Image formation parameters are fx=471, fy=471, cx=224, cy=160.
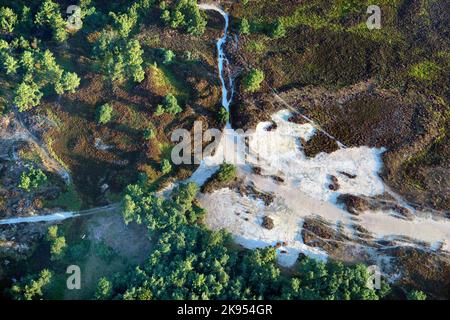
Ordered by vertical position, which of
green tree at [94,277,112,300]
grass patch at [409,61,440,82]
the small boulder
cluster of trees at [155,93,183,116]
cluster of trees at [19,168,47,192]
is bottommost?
green tree at [94,277,112,300]

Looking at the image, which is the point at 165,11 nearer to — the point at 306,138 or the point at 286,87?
the point at 286,87

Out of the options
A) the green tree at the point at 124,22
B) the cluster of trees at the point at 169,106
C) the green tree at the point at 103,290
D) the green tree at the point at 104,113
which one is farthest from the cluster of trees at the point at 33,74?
the green tree at the point at 103,290

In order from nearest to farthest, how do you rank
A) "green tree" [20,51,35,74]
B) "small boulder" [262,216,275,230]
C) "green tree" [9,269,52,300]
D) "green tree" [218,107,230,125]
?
1. "green tree" [9,269,52,300]
2. "small boulder" [262,216,275,230]
3. "green tree" [218,107,230,125]
4. "green tree" [20,51,35,74]

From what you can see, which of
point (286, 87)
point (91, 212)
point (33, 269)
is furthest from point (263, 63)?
point (33, 269)

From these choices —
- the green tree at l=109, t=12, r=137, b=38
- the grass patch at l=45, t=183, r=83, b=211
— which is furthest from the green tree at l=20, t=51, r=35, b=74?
the grass patch at l=45, t=183, r=83, b=211

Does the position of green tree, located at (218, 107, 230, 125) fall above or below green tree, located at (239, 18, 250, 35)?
below

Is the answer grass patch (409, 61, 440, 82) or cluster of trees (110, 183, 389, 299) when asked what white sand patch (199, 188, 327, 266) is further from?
grass patch (409, 61, 440, 82)
